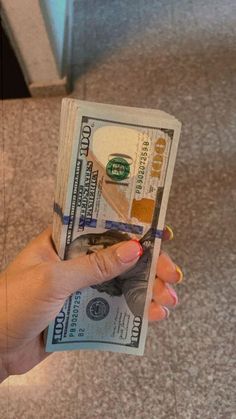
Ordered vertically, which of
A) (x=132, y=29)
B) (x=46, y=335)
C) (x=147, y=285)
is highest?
(x=132, y=29)

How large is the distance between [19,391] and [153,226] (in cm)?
59

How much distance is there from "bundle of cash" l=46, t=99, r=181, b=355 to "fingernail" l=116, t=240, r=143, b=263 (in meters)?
0.04

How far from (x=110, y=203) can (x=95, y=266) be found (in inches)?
4.5

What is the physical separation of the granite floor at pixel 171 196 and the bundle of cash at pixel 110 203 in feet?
0.97

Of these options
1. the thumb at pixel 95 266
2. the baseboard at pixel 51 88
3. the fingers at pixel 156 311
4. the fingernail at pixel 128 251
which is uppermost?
the baseboard at pixel 51 88

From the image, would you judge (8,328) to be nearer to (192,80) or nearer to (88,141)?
(88,141)

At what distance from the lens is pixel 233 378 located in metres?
1.12

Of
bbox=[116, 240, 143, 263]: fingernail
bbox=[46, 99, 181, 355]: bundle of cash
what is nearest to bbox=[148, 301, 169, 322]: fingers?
bbox=[46, 99, 181, 355]: bundle of cash

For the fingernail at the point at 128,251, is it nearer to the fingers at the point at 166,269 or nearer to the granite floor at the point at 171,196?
the fingers at the point at 166,269

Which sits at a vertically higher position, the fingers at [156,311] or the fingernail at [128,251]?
the fingernail at [128,251]

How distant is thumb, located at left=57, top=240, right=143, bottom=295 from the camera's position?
0.73m

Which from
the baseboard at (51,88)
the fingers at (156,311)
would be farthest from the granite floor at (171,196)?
the fingers at (156,311)

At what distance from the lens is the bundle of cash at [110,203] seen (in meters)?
0.74

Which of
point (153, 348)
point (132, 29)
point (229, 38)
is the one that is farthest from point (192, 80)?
point (153, 348)
